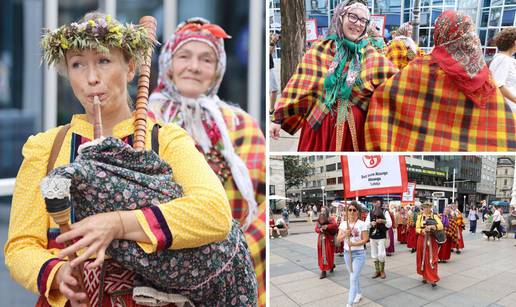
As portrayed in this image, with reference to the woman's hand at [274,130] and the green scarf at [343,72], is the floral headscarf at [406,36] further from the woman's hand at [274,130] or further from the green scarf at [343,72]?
the woman's hand at [274,130]

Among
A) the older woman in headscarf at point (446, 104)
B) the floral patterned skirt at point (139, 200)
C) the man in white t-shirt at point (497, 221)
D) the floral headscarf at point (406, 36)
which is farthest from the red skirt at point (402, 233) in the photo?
the floral patterned skirt at point (139, 200)

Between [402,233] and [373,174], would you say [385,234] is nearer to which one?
[402,233]

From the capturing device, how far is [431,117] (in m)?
1.67

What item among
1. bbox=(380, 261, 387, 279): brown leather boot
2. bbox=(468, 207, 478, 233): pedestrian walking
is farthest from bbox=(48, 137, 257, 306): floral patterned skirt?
bbox=(468, 207, 478, 233): pedestrian walking

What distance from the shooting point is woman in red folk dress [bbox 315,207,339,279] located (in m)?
2.02

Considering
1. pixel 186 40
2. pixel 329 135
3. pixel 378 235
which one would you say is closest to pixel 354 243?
pixel 378 235

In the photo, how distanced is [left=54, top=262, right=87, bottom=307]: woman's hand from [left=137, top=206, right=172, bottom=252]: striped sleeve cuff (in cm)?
19

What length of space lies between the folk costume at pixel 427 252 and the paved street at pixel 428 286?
0.03 metres

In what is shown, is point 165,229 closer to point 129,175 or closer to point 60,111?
point 129,175

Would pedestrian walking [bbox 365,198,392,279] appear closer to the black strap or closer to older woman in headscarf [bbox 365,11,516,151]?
older woman in headscarf [bbox 365,11,516,151]

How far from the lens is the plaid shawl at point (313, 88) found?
1.71 metres

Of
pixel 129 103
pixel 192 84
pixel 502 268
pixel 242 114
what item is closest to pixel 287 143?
pixel 242 114

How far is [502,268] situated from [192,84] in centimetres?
167

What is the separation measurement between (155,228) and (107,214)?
10 centimetres
